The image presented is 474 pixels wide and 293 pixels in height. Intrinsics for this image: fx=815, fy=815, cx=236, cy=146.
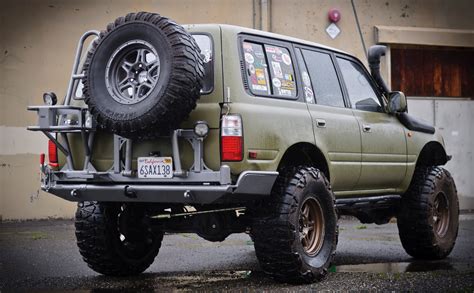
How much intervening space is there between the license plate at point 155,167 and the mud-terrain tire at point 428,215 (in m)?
3.18

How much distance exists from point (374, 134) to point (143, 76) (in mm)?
2631

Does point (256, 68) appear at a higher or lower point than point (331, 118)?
higher

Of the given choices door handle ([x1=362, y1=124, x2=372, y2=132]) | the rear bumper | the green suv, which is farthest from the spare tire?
door handle ([x1=362, y1=124, x2=372, y2=132])

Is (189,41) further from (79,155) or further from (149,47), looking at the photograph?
(79,155)

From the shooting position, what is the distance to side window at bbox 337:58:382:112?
303 inches

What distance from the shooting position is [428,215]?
26.6 ft

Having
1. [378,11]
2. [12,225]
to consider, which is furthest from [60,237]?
[378,11]

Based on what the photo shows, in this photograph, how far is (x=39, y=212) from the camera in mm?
12367

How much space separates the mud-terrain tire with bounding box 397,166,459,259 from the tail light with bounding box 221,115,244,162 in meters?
2.94

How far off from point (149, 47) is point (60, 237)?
5.16 m

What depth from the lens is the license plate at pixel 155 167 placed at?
234 inches

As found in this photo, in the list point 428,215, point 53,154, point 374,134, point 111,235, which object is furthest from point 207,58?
point 428,215

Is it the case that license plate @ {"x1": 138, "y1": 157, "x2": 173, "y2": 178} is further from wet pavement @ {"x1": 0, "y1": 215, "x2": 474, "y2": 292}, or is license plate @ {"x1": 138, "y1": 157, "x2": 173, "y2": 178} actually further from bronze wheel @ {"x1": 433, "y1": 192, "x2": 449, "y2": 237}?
bronze wheel @ {"x1": 433, "y1": 192, "x2": 449, "y2": 237}

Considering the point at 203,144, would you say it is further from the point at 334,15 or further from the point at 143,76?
the point at 334,15
